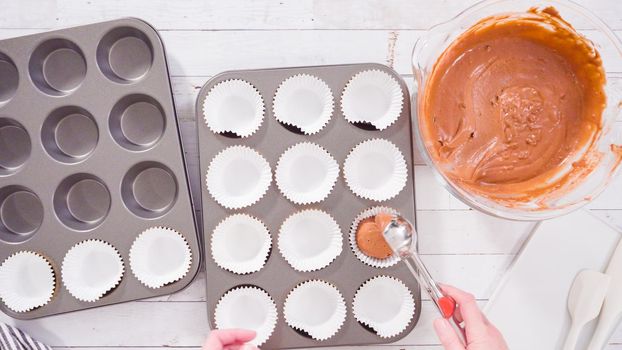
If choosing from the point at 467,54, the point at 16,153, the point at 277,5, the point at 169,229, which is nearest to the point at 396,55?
the point at 467,54

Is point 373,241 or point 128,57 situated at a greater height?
point 128,57

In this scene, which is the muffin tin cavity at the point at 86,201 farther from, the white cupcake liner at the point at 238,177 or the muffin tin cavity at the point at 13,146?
the white cupcake liner at the point at 238,177

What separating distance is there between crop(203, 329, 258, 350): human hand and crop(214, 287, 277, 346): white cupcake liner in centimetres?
12

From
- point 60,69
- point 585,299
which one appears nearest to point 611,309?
point 585,299

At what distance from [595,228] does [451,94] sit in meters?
0.64

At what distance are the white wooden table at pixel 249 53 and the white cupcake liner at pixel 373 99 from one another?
0.44ft

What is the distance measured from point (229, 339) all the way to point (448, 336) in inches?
21.1

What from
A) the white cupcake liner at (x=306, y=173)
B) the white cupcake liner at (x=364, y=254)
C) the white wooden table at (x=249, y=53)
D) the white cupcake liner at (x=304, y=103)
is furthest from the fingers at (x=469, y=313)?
the white cupcake liner at (x=304, y=103)

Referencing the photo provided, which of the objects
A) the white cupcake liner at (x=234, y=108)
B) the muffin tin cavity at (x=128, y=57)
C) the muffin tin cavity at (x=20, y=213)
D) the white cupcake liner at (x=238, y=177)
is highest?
the muffin tin cavity at (x=128, y=57)

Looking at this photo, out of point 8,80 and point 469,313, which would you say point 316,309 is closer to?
point 469,313

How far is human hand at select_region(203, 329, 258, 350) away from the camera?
117cm

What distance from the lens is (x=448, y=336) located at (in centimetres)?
109

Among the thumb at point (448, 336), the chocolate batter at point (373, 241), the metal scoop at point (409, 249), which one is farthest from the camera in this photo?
the chocolate batter at point (373, 241)

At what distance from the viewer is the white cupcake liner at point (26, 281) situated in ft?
4.48
